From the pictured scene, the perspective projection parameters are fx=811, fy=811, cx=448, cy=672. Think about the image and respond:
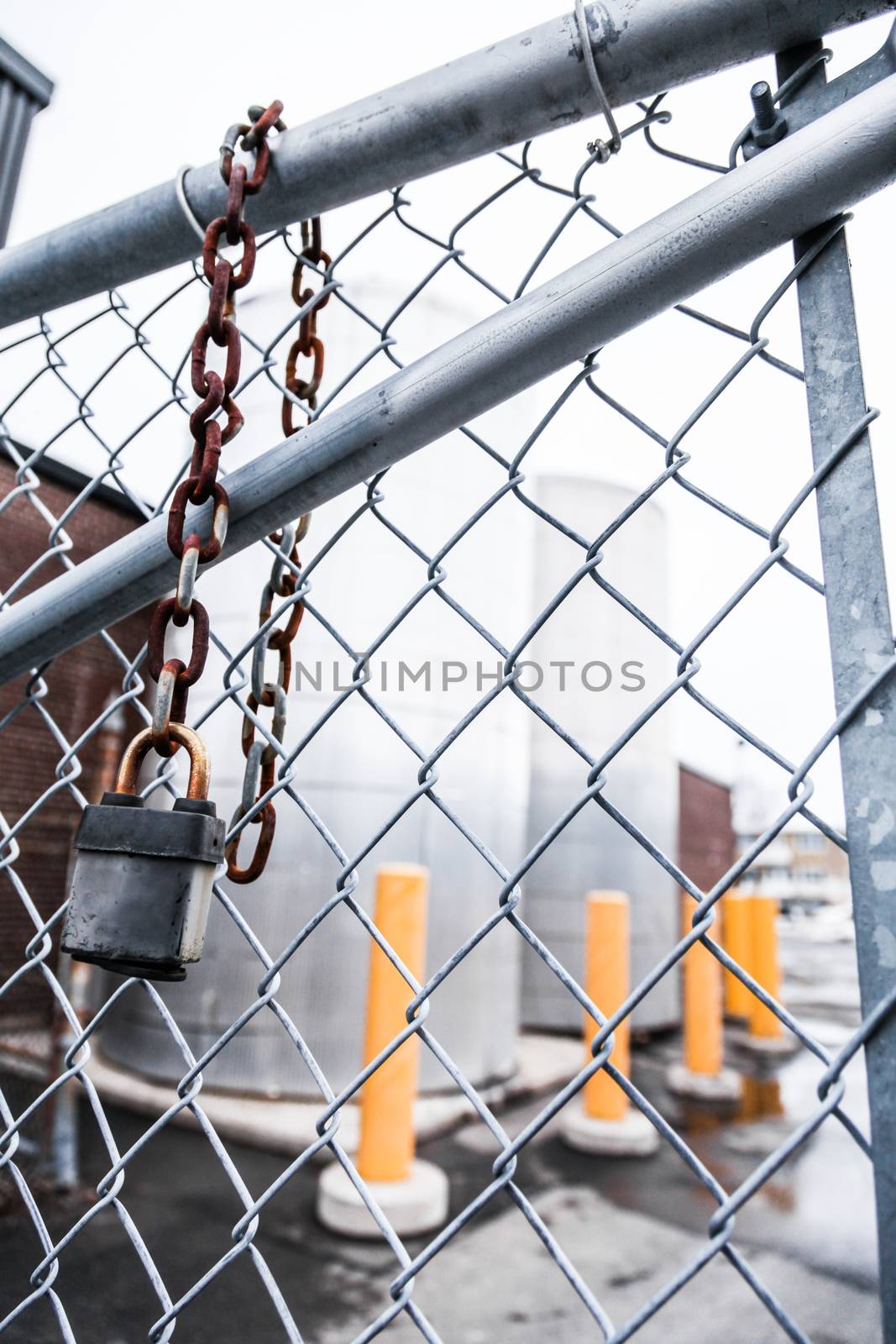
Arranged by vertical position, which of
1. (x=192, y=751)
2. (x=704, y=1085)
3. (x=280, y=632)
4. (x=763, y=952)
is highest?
(x=280, y=632)

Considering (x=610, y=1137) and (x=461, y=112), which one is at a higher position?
(x=461, y=112)

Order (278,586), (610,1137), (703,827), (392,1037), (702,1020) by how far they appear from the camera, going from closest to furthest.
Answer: (278,586) → (392,1037) → (610,1137) → (702,1020) → (703,827)

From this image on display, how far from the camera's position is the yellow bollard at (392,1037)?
3246 mm

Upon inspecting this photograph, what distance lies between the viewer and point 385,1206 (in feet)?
9.98

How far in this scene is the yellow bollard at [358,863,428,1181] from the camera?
3246mm

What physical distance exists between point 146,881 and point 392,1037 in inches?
129

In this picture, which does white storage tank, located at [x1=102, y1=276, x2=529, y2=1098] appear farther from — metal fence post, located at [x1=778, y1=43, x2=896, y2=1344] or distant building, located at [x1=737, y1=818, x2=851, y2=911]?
distant building, located at [x1=737, y1=818, x2=851, y2=911]

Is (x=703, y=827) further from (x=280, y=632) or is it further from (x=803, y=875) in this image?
(x=803, y=875)

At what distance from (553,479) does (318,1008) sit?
559 centimetres

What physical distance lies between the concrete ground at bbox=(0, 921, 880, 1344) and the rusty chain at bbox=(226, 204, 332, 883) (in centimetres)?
237

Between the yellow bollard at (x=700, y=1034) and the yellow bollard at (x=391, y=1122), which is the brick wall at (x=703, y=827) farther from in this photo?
→ the yellow bollard at (x=391, y=1122)

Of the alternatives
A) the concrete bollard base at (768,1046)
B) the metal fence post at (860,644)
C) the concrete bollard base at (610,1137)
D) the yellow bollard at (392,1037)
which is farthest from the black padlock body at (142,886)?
the concrete bollard base at (768,1046)

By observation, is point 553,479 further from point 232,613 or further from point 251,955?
point 251,955

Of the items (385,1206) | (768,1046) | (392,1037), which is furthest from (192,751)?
(768,1046)
